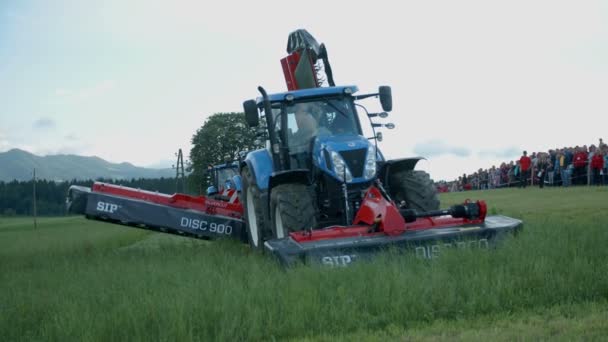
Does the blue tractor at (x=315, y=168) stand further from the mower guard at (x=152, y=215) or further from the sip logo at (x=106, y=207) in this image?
the sip logo at (x=106, y=207)

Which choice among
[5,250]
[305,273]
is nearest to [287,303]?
[305,273]

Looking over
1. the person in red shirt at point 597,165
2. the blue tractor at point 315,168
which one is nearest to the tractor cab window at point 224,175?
the blue tractor at point 315,168

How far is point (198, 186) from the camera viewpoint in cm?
4294

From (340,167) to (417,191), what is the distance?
1.12 m

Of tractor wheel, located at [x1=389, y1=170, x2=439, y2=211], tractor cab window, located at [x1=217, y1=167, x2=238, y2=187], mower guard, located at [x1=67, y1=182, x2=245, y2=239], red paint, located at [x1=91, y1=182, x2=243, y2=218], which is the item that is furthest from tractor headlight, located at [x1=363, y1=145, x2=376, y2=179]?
tractor cab window, located at [x1=217, y1=167, x2=238, y2=187]

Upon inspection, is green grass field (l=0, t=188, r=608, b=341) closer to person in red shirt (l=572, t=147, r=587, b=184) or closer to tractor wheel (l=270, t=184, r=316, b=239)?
tractor wheel (l=270, t=184, r=316, b=239)

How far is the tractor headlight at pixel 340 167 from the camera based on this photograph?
831cm

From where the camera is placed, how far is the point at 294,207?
26.1ft

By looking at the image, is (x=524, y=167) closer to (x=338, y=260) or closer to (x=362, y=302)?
(x=338, y=260)

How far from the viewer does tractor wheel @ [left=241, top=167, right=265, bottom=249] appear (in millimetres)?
9398

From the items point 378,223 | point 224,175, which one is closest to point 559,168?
point 224,175

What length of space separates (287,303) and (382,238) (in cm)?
193

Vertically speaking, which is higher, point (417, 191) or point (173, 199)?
point (417, 191)

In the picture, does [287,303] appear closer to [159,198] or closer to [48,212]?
[159,198]
